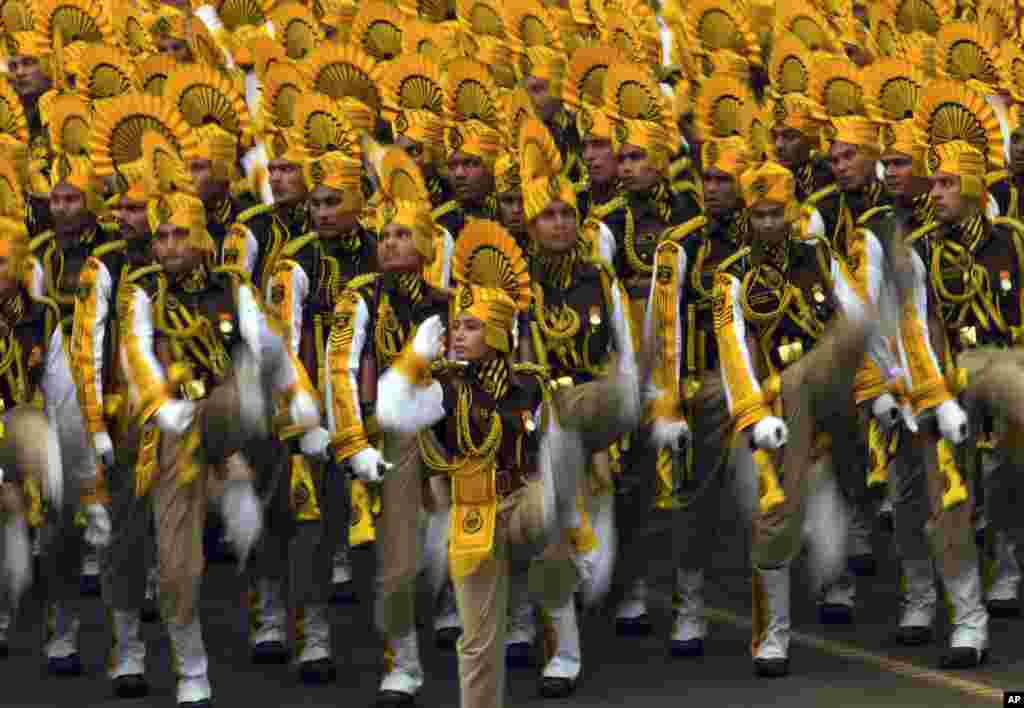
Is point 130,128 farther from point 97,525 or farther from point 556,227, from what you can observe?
point 556,227

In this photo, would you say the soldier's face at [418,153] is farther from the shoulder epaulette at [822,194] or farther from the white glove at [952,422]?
the white glove at [952,422]

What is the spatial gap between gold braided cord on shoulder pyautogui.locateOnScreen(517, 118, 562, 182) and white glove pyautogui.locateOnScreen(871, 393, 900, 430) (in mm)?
1904

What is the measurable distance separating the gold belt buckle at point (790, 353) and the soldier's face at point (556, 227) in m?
1.06

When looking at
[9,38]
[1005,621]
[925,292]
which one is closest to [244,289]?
[925,292]

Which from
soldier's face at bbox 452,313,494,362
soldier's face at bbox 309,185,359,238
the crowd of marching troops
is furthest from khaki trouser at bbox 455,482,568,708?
soldier's face at bbox 309,185,359,238

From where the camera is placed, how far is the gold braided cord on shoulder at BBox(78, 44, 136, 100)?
17.9 meters

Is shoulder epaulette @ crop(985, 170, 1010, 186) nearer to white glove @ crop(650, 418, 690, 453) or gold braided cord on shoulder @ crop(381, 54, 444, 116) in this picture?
white glove @ crop(650, 418, 690, 453)

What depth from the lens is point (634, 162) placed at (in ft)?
51.0

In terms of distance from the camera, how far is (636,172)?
50.9ft

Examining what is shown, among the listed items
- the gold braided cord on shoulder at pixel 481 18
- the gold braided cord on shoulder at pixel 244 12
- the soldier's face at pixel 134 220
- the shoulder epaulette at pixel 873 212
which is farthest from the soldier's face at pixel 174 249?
the gold braided cord on shoulder at pixel 244 12

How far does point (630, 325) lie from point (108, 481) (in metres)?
2.45

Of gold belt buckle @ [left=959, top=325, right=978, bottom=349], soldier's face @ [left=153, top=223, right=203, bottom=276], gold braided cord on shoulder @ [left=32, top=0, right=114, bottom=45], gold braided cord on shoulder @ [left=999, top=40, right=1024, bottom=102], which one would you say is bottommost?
gold belt buckle @ [left=959, top=325, right=978, bottom=349]

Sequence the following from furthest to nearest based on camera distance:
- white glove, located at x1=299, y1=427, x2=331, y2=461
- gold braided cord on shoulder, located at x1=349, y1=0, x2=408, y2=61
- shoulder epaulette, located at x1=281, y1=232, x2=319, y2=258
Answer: gold braided cord on shoulder, located at x1=349, y1=0, x2=408, y2=61
shoulder epaulette, located at x1=281, y1=232, x2=319, y2=258
white glove, located at x1=299, y1=427, x2=331, y2=461

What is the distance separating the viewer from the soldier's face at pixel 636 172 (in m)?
15.5
